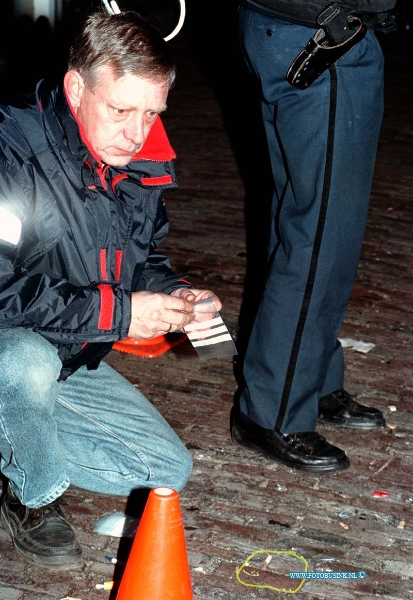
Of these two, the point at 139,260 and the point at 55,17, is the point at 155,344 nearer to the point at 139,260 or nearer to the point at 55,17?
the point at 139,260

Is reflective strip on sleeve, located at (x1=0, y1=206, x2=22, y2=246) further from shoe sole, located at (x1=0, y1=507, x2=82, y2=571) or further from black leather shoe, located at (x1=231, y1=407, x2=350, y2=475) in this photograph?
black leather shoe, located at (x1=231, y1=407, x2=350, y2=475)

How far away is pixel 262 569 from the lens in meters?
3.18

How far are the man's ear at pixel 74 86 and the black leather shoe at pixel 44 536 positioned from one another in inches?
51.5

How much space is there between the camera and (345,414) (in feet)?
13.4

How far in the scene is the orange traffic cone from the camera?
102 inches

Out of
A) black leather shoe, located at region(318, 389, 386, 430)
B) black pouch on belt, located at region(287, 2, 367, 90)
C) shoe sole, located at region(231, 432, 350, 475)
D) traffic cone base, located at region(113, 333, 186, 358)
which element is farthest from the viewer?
traffic cone base, located at region(113, 333, 186, 358)

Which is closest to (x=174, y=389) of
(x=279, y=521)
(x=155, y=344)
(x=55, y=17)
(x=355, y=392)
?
(x=155, y=344)

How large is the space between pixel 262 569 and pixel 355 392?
150cm

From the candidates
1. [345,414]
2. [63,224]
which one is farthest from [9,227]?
[345,414]

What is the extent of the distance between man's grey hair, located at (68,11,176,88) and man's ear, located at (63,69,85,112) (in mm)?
19

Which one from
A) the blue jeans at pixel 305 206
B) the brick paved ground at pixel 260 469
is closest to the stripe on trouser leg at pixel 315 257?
the blue jeans at pixel 305 206

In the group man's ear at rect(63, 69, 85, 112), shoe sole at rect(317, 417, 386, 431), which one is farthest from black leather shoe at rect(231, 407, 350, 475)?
man's ear at rect(63, 69, 85, 112)

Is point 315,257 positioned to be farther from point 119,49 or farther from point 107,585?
point 107,585

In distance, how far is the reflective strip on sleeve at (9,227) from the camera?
9.39 ft
